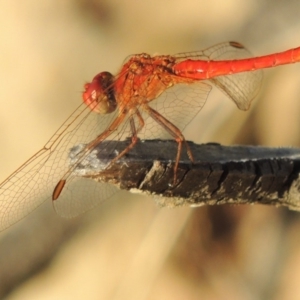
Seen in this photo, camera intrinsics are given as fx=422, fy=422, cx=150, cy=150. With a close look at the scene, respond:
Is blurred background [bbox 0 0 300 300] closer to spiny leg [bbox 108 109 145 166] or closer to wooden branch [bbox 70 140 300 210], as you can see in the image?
spiny leg [bbox 108 109 145 166]

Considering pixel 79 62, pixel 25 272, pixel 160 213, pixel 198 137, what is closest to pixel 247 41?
pixel 198 137

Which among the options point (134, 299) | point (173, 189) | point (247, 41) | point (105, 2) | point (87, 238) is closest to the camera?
point (173, 189)

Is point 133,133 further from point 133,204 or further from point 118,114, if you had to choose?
point 133,204

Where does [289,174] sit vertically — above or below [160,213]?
below

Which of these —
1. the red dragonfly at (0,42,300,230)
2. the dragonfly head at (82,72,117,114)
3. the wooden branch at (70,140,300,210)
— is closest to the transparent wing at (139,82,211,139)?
the red dragonfly at (0,42,300,230)

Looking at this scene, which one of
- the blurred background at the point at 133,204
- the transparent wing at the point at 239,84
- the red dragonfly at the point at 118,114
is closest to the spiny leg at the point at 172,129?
the red dragonfly at the point at 118,114

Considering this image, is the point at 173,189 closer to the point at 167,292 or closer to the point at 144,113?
the point at 144,113
